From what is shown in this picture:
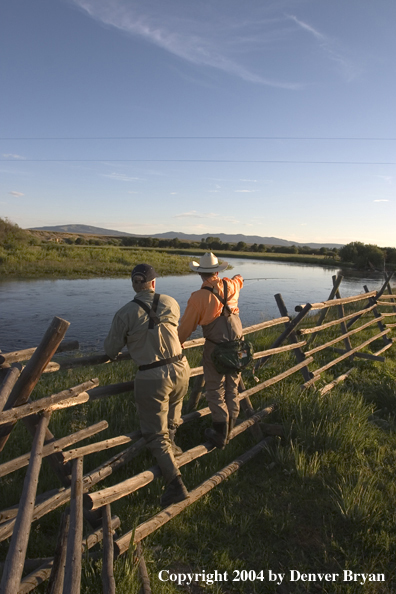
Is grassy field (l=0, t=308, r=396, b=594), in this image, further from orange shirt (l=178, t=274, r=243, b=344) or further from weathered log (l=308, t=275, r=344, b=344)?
weathered log (l=308, t=275, r=344, b=344)

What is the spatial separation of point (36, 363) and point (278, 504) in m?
2.70

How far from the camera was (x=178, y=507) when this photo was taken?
139 inches

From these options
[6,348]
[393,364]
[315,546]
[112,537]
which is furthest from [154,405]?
[6,348]

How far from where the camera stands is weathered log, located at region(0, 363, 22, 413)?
275 cm

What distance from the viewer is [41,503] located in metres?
3.15

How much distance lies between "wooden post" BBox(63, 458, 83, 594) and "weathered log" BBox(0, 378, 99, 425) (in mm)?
547

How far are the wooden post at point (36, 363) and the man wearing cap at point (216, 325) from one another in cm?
150

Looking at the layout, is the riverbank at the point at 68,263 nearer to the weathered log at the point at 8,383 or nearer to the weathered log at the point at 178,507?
the weathered log at the point at 178,507

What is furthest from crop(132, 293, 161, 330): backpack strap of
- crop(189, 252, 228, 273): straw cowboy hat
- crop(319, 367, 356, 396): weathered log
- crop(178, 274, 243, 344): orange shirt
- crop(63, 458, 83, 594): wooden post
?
crop(319, 367, 356, 396): weathered log

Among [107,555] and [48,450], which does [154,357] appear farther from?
[107,555]

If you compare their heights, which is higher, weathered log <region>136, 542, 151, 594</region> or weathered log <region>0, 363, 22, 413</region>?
weathered log <region>0, 363, 22, 413</region>

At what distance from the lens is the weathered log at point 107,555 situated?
2551 millimetres

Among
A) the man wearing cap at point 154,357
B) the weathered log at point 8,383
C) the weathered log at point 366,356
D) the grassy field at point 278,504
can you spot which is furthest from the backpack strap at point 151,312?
the weathered log at point 366,356

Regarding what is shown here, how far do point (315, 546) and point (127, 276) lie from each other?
30.5 metres
